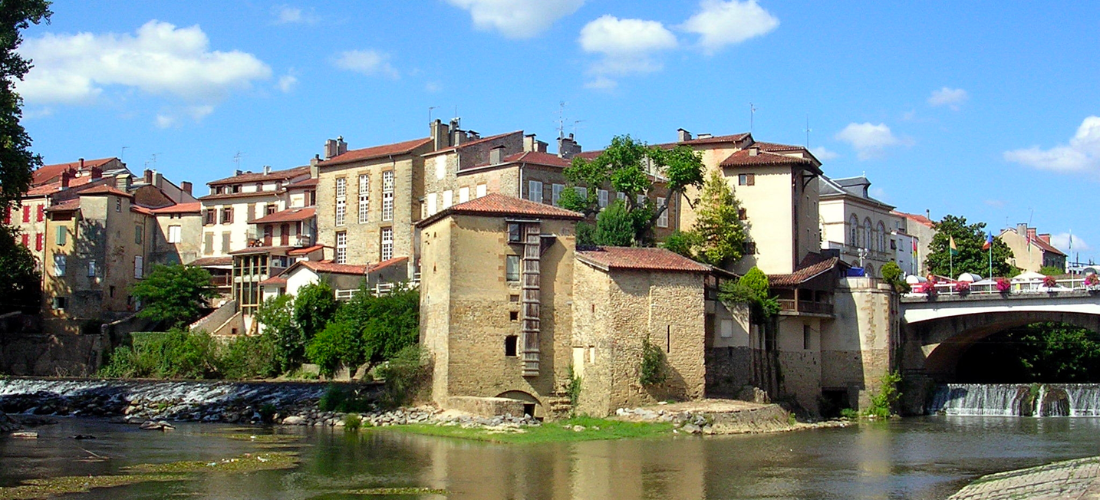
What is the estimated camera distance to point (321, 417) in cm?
4459

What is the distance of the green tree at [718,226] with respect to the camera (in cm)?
5822

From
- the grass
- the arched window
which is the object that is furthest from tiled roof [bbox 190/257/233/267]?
the arched window

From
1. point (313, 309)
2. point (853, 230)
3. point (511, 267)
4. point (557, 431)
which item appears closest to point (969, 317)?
point (853, 230)

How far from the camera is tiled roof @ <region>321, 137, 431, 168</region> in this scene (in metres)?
67.4

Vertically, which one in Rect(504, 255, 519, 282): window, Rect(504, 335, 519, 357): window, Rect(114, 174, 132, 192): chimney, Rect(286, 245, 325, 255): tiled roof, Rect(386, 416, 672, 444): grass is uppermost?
Rect(114, 174, 132, 192): chimney

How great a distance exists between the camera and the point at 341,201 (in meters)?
70.1

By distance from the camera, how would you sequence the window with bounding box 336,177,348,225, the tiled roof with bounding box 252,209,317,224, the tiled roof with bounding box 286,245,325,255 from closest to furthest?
the tiled roof with bounding box 286,245,325,255 → the window with bounding box 336,177,348,225 → the tiled roof with bounding box 252,209,317,224

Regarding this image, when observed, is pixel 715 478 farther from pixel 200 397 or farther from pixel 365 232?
pixel 365 232

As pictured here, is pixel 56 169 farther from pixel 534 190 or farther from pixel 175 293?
pixel 534 190

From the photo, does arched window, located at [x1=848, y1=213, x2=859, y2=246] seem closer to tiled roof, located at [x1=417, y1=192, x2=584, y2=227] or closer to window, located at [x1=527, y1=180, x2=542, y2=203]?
window, located at [x1=527, y1=180, x2=542, y2=203]

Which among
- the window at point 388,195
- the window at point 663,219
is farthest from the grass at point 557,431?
the window at point 388,195

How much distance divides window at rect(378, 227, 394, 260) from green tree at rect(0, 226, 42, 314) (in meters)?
22.1

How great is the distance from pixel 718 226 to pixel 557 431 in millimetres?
21162

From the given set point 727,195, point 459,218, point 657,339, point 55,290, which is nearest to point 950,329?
point 727,195
